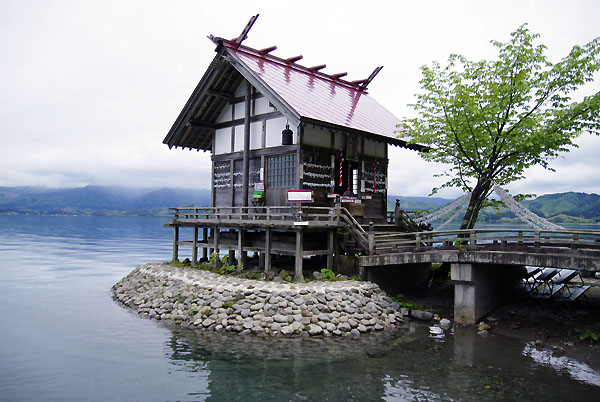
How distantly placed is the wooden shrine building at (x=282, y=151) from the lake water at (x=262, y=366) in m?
5.52

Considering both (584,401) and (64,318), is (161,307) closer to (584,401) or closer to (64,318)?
(64,318)

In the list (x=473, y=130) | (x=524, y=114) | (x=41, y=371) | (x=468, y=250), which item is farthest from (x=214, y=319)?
(x=524, y=114)

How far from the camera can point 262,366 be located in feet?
44.2

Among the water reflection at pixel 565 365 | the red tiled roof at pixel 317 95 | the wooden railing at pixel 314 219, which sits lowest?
the water reflection at pixel 565 365

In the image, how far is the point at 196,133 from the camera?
27.8 meters

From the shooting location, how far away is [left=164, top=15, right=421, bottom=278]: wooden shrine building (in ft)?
68.9

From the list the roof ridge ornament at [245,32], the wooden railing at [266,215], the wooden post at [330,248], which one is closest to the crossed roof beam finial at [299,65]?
the roof ridge ornament at [245,32]

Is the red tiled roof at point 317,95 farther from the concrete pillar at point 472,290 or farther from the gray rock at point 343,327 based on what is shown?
the gray rock at point 343,327

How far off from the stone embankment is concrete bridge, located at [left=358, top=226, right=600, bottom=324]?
2117 mm

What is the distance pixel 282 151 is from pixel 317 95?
163 inches

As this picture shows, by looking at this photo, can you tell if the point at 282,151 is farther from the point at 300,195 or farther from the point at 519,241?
the point at 519,241

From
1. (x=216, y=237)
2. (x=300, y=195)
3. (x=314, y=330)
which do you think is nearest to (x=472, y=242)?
(x=314, y=330)

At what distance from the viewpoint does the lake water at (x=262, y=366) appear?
1178cm

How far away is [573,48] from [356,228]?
41.5 ft
